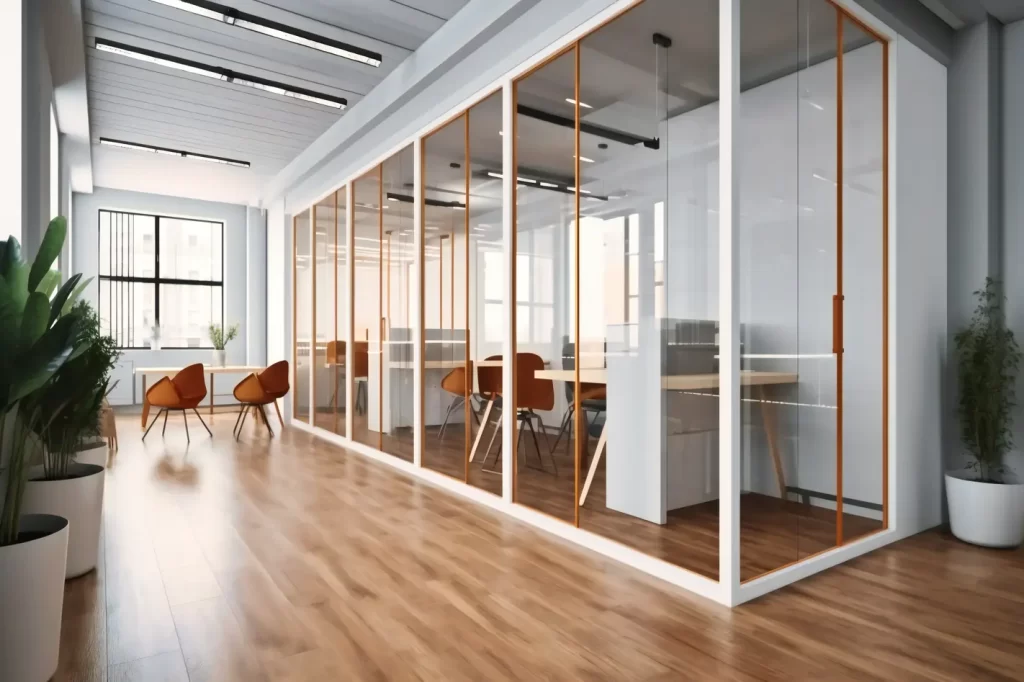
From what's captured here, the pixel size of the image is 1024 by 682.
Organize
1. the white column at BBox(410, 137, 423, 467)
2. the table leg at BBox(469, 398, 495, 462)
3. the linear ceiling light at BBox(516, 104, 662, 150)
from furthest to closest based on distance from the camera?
the white column at BBox(410, 137, 423, 467) → the table leg at BBox(469, 398, 495, 462) → the linear ceiling light at BBox(516, 104, 662, 150)

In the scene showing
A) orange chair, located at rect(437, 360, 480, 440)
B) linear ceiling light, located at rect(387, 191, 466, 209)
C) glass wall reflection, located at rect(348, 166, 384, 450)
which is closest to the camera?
orange chair, located at rect(437, 360, 480, 440)

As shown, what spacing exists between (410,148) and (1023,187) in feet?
15.4

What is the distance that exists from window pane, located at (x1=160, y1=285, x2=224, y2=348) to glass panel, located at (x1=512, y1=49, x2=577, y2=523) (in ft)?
29.7

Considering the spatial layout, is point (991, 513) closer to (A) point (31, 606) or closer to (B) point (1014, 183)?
(B) point (1014, 183)

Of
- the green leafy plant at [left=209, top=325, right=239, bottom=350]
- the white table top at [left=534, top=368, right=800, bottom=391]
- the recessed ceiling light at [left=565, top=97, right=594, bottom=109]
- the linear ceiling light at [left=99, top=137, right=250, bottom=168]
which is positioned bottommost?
the white table top at [left=534, top=368, right=800, bottom=391]

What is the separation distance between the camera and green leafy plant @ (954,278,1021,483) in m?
3.95

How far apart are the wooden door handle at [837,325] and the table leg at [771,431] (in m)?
0.60

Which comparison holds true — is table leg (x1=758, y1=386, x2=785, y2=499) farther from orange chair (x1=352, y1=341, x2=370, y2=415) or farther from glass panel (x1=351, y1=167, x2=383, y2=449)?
orange chair (x1=352, y1=341, x2=370, y2=415)

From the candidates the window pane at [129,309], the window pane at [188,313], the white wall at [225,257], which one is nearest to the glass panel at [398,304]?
the white wall at [225,257]

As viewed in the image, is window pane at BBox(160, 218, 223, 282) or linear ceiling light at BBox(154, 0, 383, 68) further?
window pane at BBox(160, 218, 223, 282)

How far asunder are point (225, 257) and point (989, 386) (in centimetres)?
1154

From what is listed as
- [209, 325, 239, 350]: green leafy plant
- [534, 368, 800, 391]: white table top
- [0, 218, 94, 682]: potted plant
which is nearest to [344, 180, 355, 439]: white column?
[209, 325, 239, 350]: green leafy plant

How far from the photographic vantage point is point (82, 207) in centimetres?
1080

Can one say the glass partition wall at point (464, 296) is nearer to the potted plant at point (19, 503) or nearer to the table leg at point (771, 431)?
the table leg at point (771, 431)
